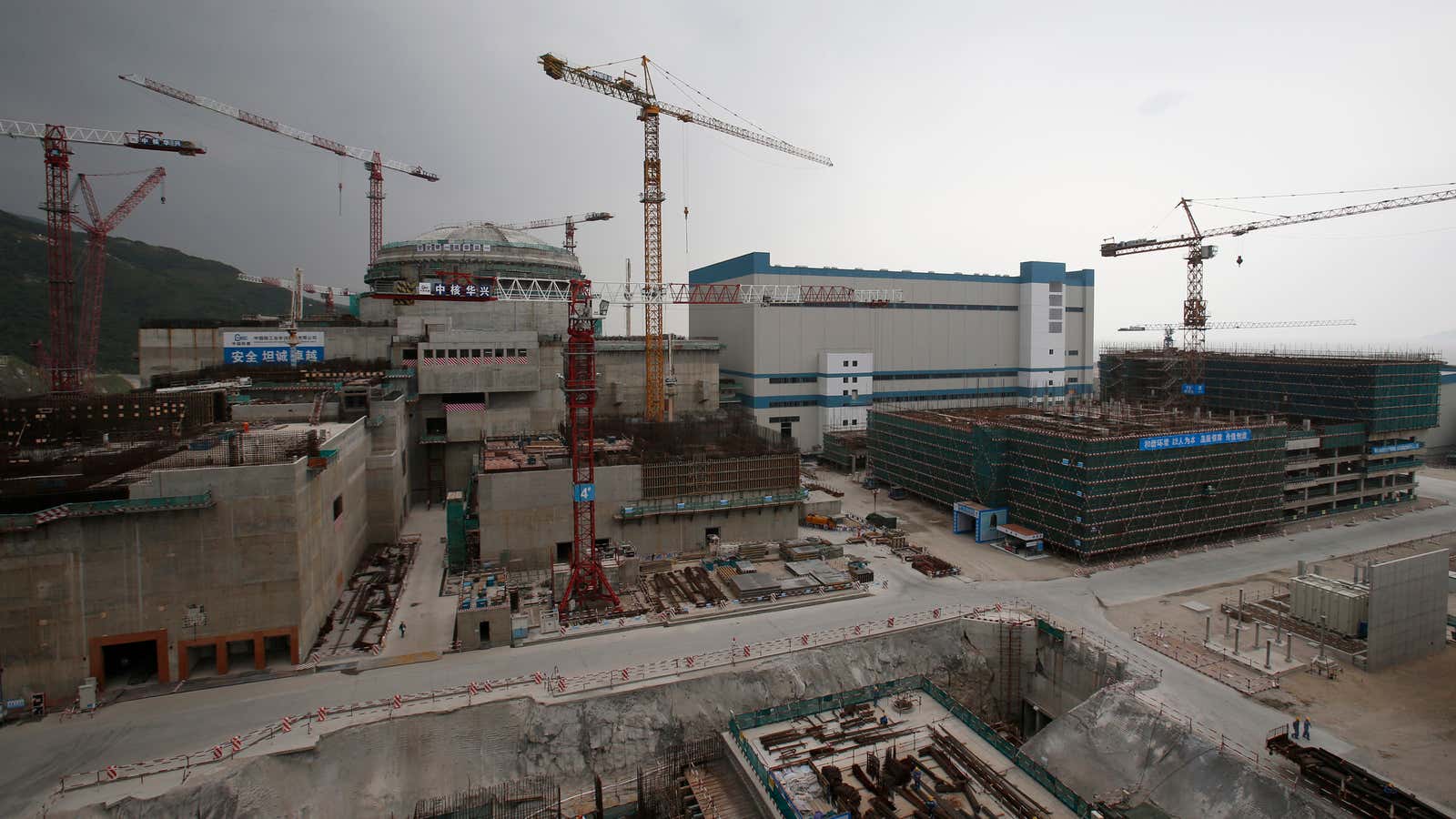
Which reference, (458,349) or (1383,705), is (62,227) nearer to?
(458,349)

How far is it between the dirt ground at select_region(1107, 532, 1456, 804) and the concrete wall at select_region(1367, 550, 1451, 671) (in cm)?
54

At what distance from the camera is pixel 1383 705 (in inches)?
935

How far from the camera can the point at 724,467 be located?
38562 mm

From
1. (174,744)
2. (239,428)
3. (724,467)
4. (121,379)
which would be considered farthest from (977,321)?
(121,379)

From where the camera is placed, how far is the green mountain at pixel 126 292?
106 metres

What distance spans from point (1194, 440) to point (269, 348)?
6433cm

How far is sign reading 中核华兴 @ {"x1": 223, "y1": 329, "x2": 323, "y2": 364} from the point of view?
54259mm

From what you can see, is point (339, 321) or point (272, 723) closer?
point (272, 723)

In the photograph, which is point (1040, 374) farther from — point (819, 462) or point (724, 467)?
point (724, 467)

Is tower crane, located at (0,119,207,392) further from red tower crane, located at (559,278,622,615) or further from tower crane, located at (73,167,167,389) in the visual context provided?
red tower crane, located at (559,278,622,615)

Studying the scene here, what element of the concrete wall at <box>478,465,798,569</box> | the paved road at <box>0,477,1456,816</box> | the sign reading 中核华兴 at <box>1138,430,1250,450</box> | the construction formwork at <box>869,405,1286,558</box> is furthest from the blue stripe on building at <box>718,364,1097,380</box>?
the sign reading 中核华兴 at <box>1138,430,1250,450</box>

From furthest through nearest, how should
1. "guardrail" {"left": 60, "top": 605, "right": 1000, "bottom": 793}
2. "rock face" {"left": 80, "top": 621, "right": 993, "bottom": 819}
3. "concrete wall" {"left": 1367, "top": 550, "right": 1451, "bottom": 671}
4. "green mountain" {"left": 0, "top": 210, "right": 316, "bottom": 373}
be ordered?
"green mountain" {"left": 0, "top": 210, "right": 316, "bottom": 373} → "concrete wall" {"left": 1367, "top": 550, "right": 1451, "bottom": 671} → "rock face" {"left": 80, "top": 621, "right": 993, "bottom": 819} → "guardrail" {"left": 60, "top": 605, "right": 1000, "bottom": 793}

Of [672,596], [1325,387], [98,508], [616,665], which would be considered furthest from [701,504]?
[1325,387]

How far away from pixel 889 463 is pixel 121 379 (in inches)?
3984
